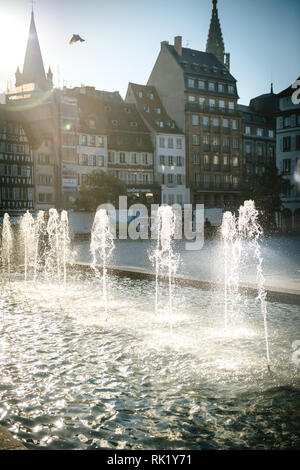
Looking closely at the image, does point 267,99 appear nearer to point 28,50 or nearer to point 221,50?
point 221,50

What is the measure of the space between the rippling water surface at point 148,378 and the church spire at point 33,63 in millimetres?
67876

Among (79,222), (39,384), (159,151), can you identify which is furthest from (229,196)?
(39,384)

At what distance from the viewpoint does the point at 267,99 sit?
83.1 meters

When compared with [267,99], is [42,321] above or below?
below

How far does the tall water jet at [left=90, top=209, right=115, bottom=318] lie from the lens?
14716 mm

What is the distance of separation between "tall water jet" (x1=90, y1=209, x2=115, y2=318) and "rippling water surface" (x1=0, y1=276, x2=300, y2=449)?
177cm

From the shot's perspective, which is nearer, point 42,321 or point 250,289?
point 42,321

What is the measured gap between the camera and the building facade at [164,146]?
217 ft

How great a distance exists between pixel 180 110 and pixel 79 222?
29100 millimetres

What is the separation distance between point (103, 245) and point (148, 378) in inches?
867

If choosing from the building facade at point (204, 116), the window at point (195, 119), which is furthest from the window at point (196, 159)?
the window at point (195, 119)

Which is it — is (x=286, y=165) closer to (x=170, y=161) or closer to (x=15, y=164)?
(x=170, y=161)

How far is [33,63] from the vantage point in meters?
73.1

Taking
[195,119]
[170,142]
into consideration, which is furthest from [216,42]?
[170,142]
